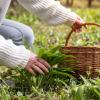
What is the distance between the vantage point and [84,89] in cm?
355

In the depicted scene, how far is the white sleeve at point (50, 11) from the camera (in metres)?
4.35

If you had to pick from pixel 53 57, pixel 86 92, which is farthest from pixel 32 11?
pixel 86 92

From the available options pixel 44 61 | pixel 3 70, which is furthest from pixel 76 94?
pixel 3 70

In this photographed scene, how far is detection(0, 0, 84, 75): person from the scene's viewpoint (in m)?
3.92

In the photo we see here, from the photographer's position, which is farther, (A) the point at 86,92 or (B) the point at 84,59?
(B) the point at 84,59

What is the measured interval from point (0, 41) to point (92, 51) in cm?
87

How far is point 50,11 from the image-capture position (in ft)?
14.5

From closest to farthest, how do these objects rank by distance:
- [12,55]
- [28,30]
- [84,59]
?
[12,55]
[84,59]
[28,30]

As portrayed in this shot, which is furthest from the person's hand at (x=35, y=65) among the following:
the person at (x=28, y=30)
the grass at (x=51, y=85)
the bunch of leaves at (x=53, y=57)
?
the bunch of leaves at (x=53, y=57)

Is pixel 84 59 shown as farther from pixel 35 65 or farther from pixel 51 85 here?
pixel 35 65

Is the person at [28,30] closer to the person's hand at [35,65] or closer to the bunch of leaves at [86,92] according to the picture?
the person's hand at [35,65]

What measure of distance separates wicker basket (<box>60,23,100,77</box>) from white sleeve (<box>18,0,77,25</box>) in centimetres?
28

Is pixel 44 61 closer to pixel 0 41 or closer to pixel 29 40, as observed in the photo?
pixel 0 41

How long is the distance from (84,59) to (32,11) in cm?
64
